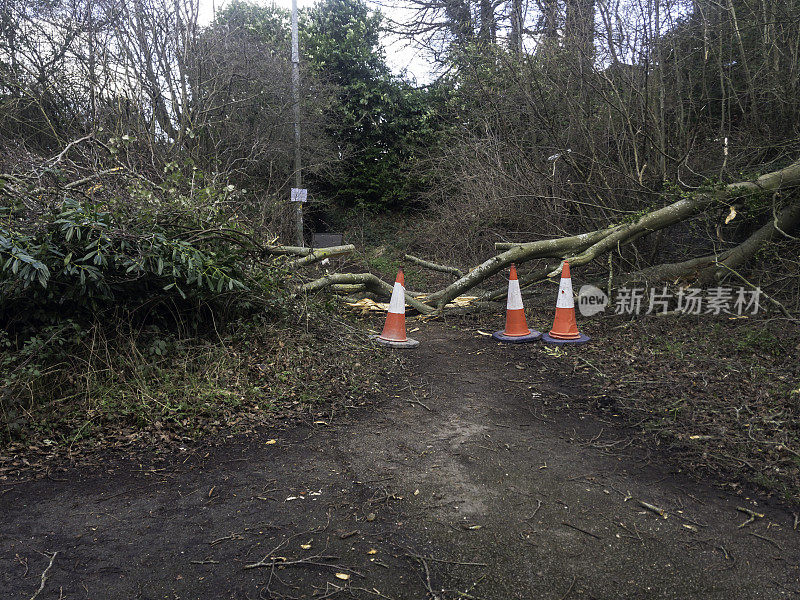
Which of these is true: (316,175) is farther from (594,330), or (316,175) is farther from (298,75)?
(594,330)

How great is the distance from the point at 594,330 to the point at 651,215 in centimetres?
161

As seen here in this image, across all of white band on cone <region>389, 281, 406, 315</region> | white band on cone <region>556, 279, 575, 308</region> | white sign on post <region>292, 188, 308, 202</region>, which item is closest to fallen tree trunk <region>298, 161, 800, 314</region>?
white band on cone <region>556, 279, 575, 308</region>

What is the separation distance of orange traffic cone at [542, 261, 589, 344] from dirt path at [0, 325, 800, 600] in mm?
2406

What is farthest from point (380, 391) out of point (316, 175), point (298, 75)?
point (316, 175)

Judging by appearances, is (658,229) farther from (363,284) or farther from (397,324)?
(363,284)

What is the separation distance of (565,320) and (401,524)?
4.24m

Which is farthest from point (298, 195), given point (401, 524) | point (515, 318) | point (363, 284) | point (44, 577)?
point (44, 577)

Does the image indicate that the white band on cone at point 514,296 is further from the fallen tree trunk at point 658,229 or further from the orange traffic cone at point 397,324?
the orange traffic cone at point 397,324

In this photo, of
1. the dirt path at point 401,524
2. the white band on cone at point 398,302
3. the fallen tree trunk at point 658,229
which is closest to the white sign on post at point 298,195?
the fallen tree trunk at point 658,229

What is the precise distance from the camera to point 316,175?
18344 millimetres

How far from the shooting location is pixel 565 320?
646 cm

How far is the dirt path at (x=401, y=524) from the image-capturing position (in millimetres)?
2271

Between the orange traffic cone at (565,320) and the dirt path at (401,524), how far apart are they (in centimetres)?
241

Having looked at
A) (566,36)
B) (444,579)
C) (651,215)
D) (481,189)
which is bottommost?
(444,579)
